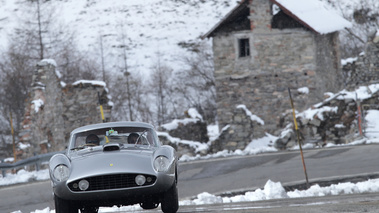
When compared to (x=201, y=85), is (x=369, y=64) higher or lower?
higher

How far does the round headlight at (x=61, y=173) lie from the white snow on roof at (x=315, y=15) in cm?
2860

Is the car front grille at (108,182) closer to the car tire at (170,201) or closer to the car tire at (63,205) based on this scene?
the car tire at (63,205)

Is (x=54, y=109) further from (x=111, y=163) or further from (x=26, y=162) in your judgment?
(x=111, y=163)

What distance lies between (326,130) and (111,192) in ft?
67.0

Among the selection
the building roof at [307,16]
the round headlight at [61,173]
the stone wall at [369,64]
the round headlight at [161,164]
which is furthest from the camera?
the building roof at [307,16]

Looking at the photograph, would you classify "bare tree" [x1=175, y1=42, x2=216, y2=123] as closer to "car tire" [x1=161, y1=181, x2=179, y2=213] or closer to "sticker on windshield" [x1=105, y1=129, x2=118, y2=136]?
"sticker on windshield" [x1=105, y1=129, x2=118, y2=136]

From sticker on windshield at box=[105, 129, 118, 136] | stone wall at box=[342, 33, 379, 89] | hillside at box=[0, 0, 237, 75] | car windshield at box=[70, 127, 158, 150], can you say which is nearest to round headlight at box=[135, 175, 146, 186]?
car windshield at box=[70, 127, 158, 150]

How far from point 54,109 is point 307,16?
15643 mm

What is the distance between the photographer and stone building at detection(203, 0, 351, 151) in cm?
3678

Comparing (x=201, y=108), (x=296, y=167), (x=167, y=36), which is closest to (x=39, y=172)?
(x=296, y=167)

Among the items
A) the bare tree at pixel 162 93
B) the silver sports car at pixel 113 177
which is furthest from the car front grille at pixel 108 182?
the bare tree at pixel 162 93

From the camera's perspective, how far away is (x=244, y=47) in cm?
3825

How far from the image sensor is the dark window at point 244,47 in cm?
3806

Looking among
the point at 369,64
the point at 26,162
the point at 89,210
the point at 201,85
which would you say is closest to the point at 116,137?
the point at 89,210
